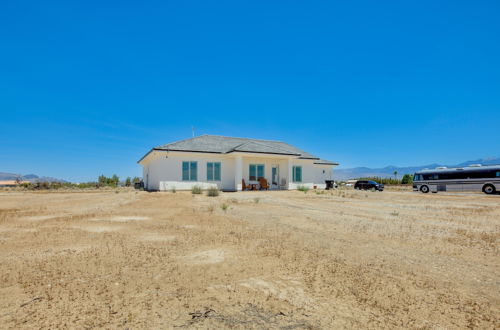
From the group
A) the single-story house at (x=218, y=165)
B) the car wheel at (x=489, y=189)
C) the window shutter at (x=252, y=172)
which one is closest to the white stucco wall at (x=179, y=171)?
the single-story house at (x=218, y=165)

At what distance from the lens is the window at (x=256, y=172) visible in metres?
23.2

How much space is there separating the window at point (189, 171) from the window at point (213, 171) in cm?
105

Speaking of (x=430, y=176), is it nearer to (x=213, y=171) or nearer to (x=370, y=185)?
(x=370, y=185)

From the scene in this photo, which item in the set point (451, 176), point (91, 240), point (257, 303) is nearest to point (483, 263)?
point (257, 303)

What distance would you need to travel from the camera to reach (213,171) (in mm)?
21828

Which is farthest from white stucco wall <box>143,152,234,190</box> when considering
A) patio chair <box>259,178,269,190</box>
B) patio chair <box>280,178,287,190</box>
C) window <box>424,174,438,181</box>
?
window <box>424,174,438,181</box>

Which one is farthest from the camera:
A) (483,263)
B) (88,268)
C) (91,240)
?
(91,240)

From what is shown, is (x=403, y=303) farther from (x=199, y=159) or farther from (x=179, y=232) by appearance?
(x=199, y=159)

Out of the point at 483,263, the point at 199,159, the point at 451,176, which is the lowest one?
the point at 483,263

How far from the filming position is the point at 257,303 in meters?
2.71

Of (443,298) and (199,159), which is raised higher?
(199,159)

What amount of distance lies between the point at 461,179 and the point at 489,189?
2108 millimetres

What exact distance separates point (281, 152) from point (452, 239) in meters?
17.2

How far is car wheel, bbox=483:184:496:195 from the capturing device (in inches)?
923
